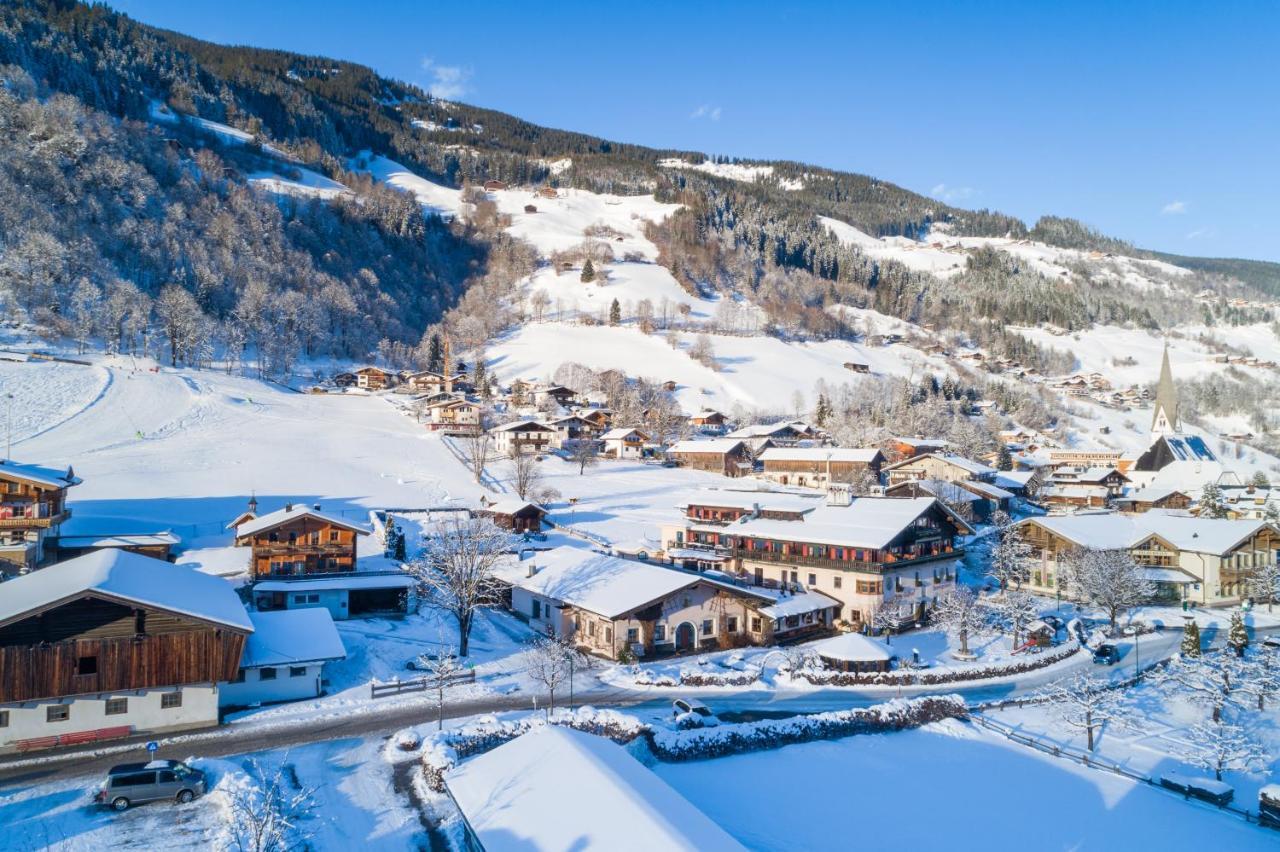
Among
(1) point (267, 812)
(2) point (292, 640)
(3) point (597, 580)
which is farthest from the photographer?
(3) point (597, 580)

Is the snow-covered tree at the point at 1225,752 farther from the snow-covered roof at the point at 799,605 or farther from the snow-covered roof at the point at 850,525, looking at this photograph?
the snow-covered roof at the point at 799,605

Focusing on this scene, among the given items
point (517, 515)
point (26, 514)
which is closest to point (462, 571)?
point (517, 515)

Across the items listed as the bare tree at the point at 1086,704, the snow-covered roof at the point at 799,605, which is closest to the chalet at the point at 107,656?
the snow-covered roof at the point at 799,605

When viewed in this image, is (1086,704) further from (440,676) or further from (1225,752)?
(440,676)

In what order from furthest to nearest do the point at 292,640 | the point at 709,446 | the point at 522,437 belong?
the point at 709,446 → the point at 522,437 → the point at 292,640

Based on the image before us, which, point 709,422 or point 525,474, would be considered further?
point 709,422

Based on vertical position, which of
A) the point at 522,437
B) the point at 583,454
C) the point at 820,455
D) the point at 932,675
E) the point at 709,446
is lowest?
the point at 932,675

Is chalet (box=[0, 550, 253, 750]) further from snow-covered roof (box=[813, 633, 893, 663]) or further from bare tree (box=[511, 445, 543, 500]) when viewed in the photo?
bare tree (box=[511, 445, 543, 500])

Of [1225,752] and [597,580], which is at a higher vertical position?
[597,580]
